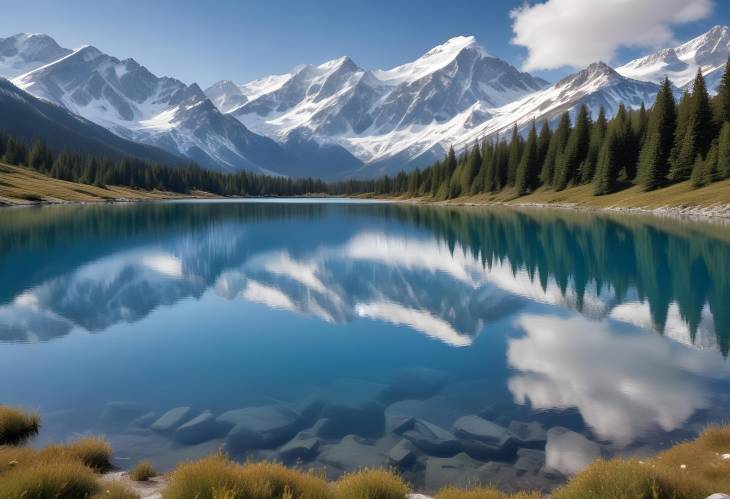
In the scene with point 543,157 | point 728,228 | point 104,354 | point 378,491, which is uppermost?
point 543,157

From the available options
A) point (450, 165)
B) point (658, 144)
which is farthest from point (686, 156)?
point (450, 165)

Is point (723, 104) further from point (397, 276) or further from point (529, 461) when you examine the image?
point (529, 461)

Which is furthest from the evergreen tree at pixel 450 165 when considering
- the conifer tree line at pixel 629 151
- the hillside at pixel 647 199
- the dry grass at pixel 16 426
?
the dry grass at pixel 16 426

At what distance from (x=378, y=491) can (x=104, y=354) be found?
16.9 meters

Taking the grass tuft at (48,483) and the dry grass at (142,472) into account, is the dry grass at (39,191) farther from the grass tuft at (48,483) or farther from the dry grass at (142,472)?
the grass tuft at (48,483)

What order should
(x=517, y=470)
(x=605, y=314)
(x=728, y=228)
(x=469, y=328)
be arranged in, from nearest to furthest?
(x=517, y=470) → (x=469, y=328) → (x=605, y=314) → (x=728, y=228)

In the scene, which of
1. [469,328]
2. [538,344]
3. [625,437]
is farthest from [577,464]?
[469,328]

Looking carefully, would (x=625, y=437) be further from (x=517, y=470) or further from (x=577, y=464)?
(x=517, y=470)

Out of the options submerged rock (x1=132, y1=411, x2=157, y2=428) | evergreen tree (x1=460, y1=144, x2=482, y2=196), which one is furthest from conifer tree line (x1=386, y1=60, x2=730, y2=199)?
submerged rock (x1=132, y1=411, x2=157, y2=428)

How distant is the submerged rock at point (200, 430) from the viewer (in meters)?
13.1

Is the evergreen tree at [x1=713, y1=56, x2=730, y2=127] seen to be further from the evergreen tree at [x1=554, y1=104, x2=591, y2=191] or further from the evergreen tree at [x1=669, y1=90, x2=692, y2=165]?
the evergreen tree at [x1=554, y1=104, x2=591, y2=191]

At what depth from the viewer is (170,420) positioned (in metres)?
14.3

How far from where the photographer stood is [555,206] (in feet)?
390

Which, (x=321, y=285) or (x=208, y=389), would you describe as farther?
(x=321, y=285)
